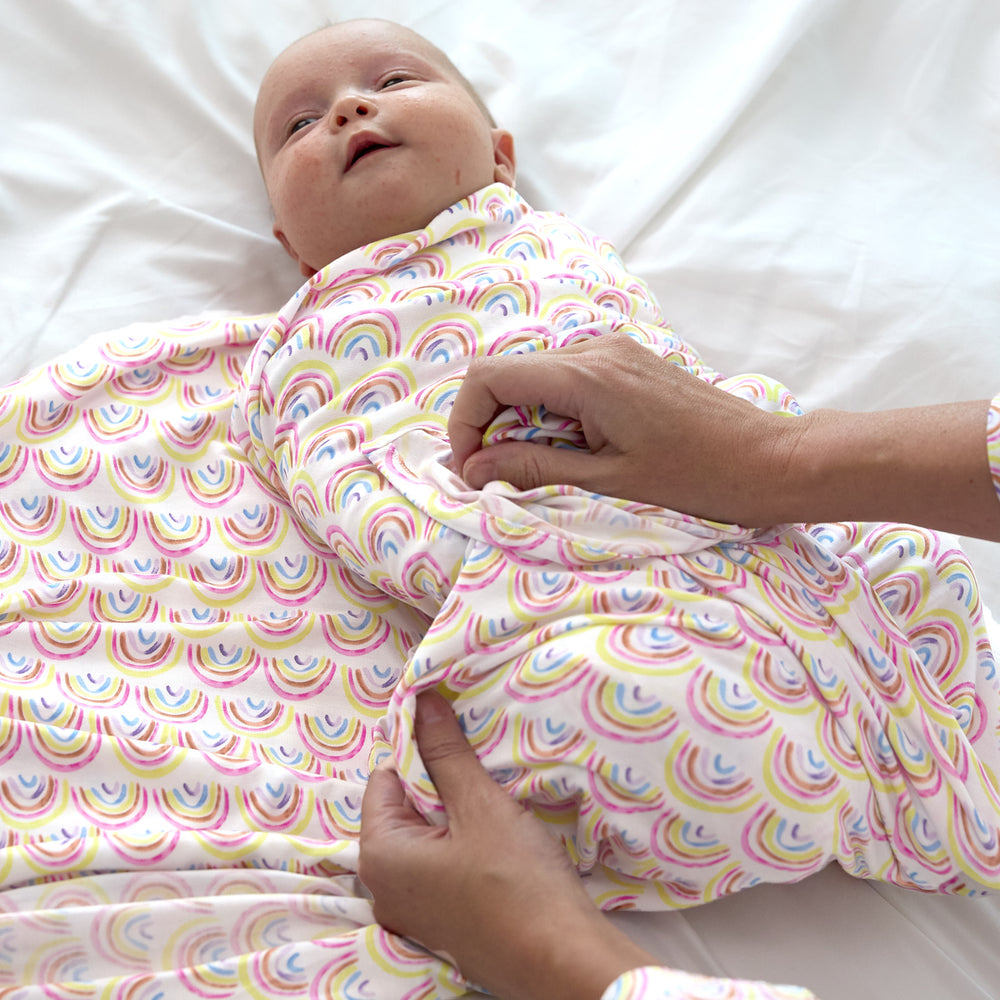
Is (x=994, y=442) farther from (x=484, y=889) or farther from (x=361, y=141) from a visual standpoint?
(x=361, y=141)

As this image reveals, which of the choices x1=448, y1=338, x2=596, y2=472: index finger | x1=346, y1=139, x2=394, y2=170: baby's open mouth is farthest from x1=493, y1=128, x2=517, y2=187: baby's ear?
x1=448, y1=338, x2=596, y2=472: index finger

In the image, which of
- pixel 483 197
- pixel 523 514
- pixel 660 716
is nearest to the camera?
pixel 660 716

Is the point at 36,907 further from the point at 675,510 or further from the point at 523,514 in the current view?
the point at 675,510

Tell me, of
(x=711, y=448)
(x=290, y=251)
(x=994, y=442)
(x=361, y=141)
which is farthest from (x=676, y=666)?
(x=290, y=251)

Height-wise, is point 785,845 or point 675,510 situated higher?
point 675,510

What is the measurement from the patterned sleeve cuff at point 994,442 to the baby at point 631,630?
0.18 meters

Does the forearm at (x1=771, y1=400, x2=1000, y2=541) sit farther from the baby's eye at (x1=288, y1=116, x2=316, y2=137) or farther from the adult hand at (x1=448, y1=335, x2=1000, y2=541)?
the baby's eye at (x1=288, y1=116, x2=316, y2=137)

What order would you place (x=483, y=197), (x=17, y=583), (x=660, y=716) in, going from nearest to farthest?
(x=660, y=716) < (x=17, y=583) < (x=483, y=197)

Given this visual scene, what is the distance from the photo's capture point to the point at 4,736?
3.18ft

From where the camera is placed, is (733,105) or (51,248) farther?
(733,105)

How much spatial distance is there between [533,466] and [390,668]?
0.28m

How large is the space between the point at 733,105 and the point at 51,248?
1002 millimetres

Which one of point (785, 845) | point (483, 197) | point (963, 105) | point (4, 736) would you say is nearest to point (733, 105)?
point (963, 105)

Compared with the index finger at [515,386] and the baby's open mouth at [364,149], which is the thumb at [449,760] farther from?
the baby's open mouth at [364,149]
